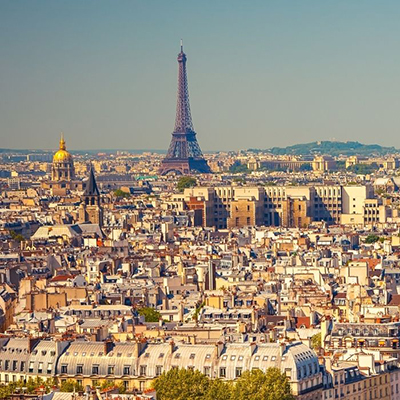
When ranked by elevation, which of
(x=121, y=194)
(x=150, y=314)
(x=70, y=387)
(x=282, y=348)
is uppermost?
(x=282, y=348)

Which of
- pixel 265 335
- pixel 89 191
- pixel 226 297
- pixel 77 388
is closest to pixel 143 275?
pixel 226 297

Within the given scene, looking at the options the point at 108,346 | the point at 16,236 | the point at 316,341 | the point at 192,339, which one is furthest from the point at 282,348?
the point at 16,236

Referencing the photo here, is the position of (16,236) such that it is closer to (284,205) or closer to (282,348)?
(284,205)

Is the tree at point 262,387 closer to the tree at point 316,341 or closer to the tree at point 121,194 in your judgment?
the tree at point 316,341

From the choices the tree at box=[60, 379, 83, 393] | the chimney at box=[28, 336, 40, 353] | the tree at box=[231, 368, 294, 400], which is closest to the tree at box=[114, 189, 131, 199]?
the chimney at box=[28, 336, 40, 353]

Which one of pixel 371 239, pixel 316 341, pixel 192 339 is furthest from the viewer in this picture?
pixel 371 239

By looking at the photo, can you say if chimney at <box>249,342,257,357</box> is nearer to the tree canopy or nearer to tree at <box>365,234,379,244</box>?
the tree canopy
